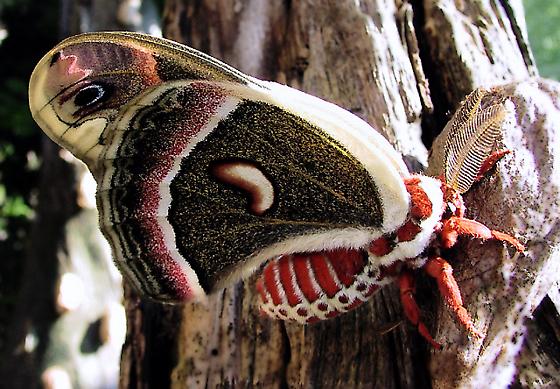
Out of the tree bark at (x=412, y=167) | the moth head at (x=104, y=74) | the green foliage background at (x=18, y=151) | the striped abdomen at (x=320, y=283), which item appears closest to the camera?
the moth head at (x=104, y=74)

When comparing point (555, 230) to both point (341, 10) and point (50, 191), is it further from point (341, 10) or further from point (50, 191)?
point (50, 191)

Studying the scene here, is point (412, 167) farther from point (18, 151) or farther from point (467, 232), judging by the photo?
point (18, 151)

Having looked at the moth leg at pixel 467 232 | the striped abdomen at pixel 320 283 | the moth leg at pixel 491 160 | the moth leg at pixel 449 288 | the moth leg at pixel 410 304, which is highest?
the moth leg at pixel 491 160

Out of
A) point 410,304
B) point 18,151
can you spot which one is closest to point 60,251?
point 18,151

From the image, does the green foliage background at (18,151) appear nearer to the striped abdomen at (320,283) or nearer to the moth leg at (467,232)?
the striped abdomen at (320,283)

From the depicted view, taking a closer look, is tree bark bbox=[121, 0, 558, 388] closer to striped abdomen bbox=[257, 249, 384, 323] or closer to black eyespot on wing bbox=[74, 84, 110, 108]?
striped abdomen bbox=[257, 249, 384, 323]

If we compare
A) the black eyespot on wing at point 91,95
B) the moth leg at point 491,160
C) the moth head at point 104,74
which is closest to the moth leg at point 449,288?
the moth leg at point 491,160

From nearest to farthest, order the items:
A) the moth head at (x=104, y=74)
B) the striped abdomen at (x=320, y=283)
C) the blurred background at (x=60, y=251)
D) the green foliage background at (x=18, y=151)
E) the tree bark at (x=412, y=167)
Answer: the moth head at (x=104, y=74) → the tree bark at (x=412, y=167) → the striped abdomen at (x=320, y=283) → the blurred background at (x=60, y=251) → the green foliage background at (x=18, y=151)
